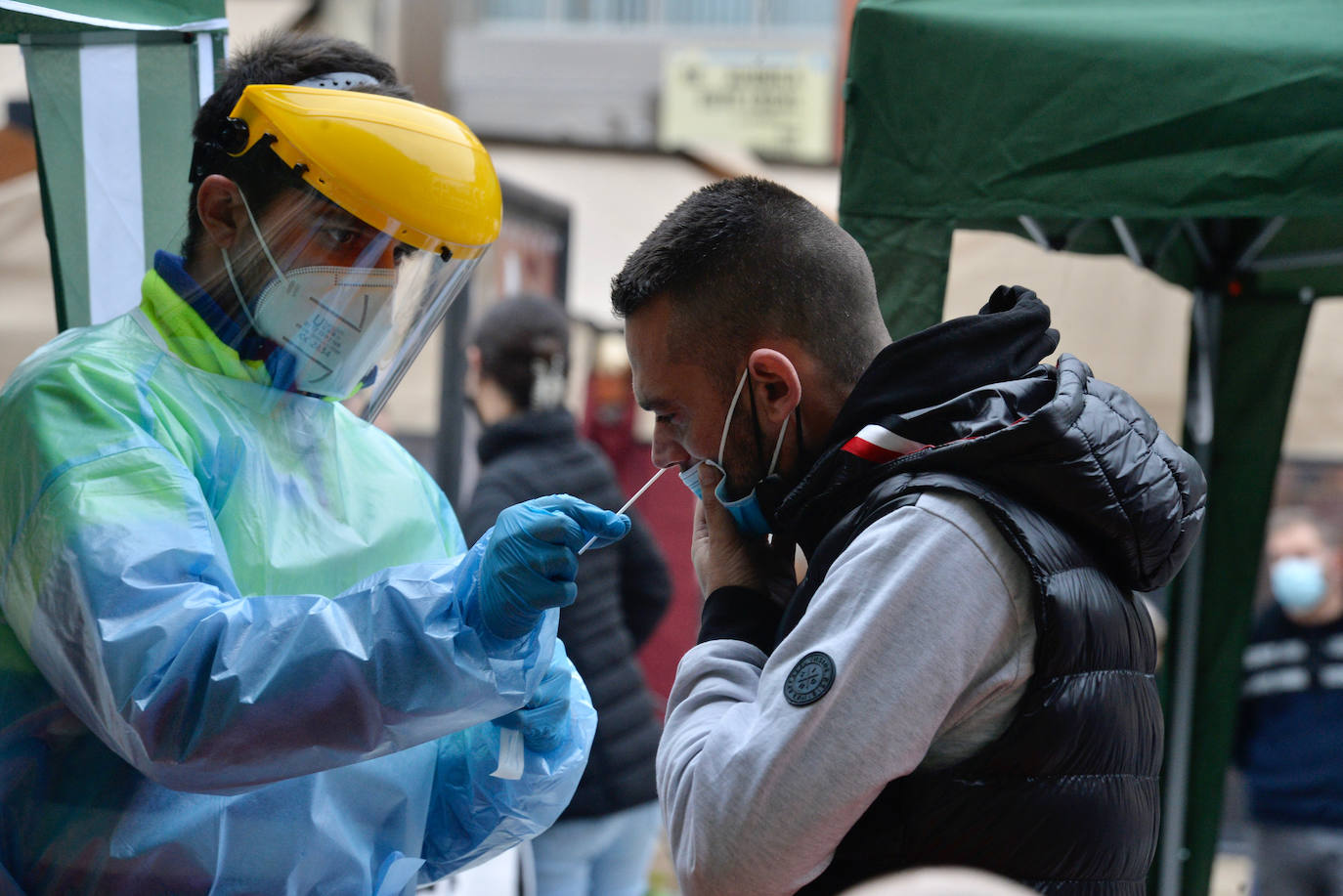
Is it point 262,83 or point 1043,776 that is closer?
point 1043,776

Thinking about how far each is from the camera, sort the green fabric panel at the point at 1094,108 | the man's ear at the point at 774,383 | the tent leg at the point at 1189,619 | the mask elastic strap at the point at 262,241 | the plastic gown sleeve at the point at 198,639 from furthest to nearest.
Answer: the tent leg at the point at 1189,619, the green fabric panel at the point at 1094,108, the mask elastic strap at the point at 262,241, the man's ear at the point at 774,383, the plastic gown sleeve at the point at 198,639

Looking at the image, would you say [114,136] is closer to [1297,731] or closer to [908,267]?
[908,267]

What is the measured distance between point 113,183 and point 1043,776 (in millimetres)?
1797

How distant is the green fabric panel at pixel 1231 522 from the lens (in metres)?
3.40

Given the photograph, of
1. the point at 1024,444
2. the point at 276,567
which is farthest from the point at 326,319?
the point at 1024,444

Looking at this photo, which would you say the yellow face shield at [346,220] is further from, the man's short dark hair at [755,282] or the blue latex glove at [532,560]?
the blue latex glove at [532,560]

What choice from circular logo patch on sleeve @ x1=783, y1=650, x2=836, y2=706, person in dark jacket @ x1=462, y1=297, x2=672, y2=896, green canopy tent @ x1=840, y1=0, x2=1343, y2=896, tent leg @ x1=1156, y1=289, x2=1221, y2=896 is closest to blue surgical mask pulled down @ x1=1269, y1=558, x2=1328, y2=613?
tent leg @ x1=1156, y1=289, x2=1221, y2=896

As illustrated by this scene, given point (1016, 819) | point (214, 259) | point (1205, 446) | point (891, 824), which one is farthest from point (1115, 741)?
point (1205, 446)

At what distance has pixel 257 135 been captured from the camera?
1703 millimetres

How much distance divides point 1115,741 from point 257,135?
1269mm

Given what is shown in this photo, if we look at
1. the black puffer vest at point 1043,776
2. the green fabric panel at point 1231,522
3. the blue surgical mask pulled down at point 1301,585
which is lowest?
the blue surgical mask pulled down at point 1301,585

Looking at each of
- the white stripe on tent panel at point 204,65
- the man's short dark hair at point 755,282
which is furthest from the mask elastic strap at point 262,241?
the white stripe on tent panel at point 204,65

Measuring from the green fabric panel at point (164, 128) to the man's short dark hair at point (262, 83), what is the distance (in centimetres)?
45

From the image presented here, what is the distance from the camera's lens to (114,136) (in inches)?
88.7
